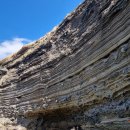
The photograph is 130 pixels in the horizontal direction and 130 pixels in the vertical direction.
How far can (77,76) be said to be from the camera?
13133 millimetres

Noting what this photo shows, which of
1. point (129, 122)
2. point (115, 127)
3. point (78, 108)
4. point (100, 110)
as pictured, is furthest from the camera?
point (78, 108)

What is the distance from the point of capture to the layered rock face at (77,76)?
33.9 feet

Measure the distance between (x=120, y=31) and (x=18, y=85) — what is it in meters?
9.73

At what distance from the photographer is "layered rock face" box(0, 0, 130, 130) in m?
10.3

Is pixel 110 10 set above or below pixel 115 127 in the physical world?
above

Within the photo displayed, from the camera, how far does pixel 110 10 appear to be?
11.8m

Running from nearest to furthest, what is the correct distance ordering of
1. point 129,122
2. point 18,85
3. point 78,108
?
1. point 129,122
2. point 78,108
3. point 18,85

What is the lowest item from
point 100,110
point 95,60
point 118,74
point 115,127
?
point 115,127

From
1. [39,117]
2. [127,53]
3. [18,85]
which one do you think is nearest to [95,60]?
[127,53]

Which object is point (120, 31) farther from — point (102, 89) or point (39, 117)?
point (39, 117)

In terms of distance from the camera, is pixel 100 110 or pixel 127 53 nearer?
pixel 127 53

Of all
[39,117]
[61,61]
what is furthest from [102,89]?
[39,117]

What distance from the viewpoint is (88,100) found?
12016 mm

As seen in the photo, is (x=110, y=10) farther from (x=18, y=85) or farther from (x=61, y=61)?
(x=18, y=85)
